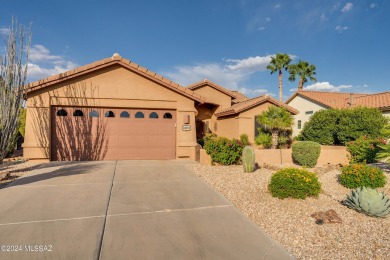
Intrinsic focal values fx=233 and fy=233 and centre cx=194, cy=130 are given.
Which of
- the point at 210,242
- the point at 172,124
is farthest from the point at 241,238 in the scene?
the point at 172,124

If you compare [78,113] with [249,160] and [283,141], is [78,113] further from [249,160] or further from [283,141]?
[283,141]

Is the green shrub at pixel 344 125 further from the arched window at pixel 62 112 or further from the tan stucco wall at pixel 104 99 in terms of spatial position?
the arched window at pixel 62 112

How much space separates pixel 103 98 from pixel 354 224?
11.5 metres

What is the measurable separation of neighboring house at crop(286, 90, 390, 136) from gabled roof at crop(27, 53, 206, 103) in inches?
731

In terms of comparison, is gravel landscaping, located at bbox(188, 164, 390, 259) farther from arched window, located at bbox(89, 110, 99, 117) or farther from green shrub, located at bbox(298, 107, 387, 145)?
green shrub, located at bbox(298, 107, 387, 145)

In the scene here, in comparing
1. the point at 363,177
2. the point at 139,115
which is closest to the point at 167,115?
the point at 139,115

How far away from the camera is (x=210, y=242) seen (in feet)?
13.4

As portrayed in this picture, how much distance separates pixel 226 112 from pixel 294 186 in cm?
1057

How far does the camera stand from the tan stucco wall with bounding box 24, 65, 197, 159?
11.4 metres

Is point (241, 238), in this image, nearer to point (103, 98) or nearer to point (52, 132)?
point (103, 98)

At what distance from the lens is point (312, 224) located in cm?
484

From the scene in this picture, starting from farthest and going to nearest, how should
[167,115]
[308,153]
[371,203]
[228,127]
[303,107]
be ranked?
1. [303,107]
2. [228,127]
3. [167,115]
4. [308,153]
5. [371,203]

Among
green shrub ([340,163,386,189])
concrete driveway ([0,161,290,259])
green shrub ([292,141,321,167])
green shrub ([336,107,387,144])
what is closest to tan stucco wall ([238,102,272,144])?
green shrub ([292,141,321,167])

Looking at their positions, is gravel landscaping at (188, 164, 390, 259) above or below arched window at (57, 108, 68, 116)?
below
